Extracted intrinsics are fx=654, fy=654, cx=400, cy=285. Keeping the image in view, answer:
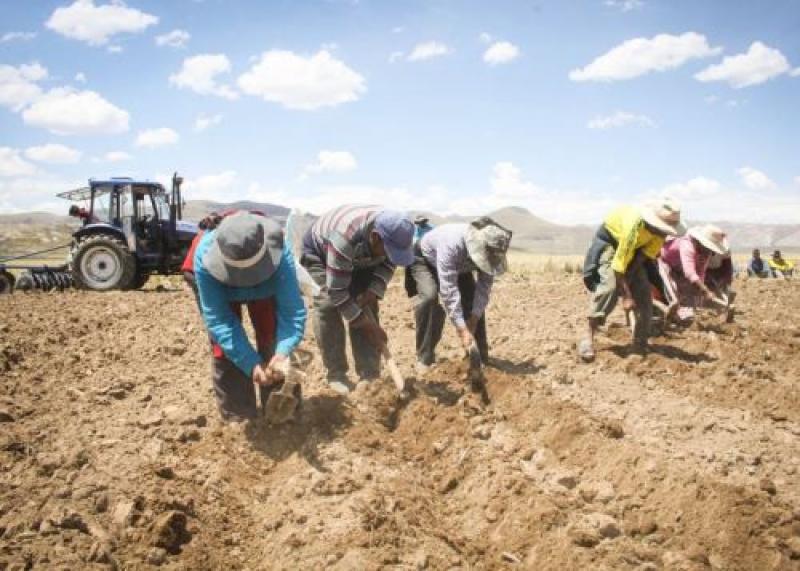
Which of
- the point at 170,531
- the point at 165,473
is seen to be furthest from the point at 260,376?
the point at 170,531

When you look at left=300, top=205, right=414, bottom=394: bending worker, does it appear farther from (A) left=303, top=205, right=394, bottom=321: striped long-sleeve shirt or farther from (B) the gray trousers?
(B) the gray trousers

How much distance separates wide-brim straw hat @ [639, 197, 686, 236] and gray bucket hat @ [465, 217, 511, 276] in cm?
138

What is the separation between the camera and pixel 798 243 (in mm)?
143500

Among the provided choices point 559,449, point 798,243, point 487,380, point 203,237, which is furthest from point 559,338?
point 798,243

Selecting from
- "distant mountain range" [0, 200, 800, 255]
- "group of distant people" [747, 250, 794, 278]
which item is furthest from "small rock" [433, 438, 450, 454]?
"distant mountain range" [0, 200, 800, 255]

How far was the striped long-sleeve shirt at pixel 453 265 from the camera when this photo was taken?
4.48 m

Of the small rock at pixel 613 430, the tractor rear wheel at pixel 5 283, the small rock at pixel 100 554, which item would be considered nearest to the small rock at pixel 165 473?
the small rock at pixel 100 554

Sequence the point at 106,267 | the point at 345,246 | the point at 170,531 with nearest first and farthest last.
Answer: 1. the point at 170,531
2. the point at 345,246
3. the point at 106,267

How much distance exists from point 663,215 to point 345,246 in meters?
2.73

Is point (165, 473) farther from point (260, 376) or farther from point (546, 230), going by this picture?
point (546, 230)

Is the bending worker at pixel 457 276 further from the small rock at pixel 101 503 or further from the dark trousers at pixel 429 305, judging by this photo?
the small rock at pixel 101 503

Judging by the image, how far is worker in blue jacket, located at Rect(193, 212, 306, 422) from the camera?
330 cm

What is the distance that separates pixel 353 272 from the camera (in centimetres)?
459

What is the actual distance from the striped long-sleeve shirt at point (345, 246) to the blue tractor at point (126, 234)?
7.08 m
